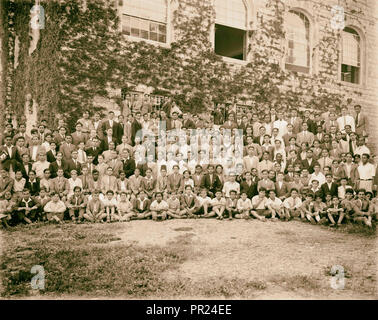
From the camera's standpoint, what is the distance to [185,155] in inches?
390

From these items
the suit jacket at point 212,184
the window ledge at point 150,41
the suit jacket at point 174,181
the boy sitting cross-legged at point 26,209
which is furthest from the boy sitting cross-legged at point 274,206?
the window ledge at point 150,41

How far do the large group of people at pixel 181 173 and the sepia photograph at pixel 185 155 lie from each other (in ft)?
0.13

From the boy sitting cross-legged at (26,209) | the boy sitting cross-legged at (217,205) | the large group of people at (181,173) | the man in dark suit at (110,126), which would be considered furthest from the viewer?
the man in dark suit at (110,126)

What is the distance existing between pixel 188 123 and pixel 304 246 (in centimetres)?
562

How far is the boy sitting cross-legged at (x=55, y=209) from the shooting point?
773cm

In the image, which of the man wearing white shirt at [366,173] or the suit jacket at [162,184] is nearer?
the suit jacket at [162,184]

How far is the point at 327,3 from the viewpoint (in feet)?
51.1

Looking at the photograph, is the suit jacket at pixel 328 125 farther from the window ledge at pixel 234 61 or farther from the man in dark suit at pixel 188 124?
the man in dark suit at pixel 188 124

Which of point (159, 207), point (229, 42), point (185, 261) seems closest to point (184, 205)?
point (159, 207)

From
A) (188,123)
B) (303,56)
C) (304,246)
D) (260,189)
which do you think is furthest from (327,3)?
(304,246)

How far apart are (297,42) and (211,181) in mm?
8505

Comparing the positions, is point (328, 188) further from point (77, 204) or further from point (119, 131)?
point (77, 204)

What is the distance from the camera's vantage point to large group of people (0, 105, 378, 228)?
816 cm

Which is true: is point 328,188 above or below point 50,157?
below
